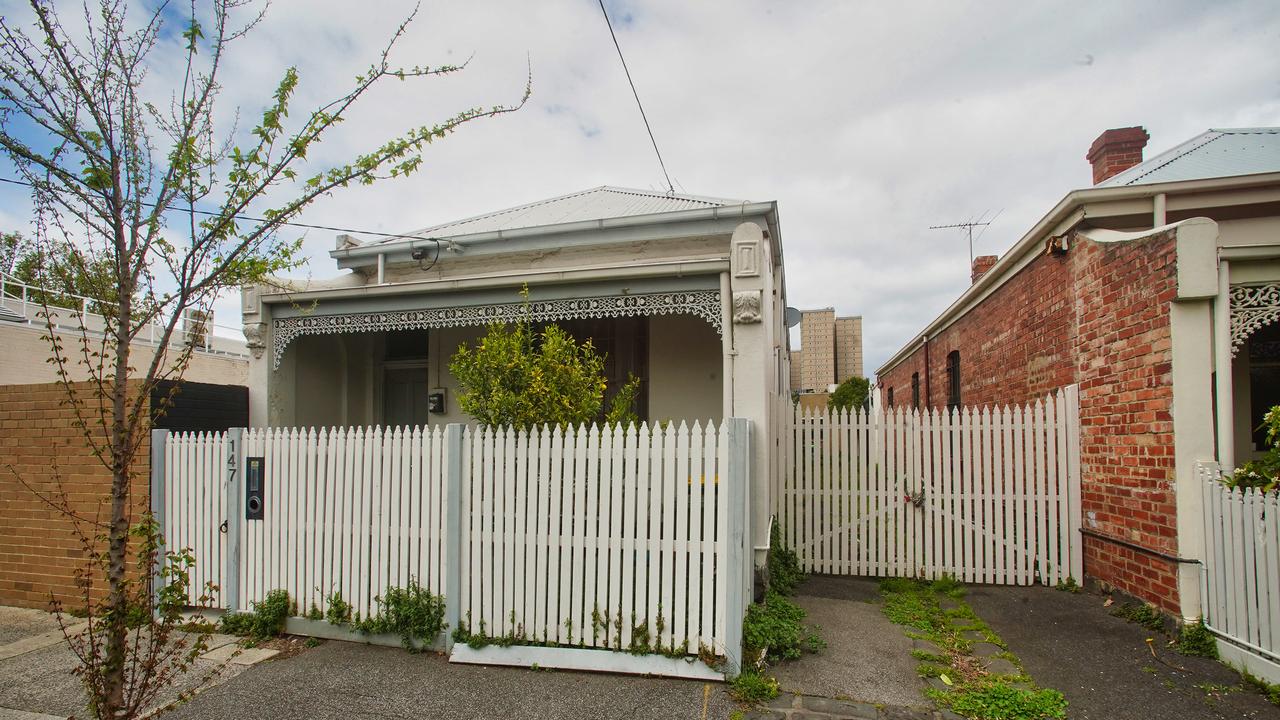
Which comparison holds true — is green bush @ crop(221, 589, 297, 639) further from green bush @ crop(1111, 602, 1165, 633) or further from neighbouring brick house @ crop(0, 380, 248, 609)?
green bush @ crop(1111, 602, 1165, 633)

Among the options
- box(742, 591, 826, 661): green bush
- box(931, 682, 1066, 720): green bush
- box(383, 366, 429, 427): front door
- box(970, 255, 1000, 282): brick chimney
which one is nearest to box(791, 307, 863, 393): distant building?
box(970, 255, 1000, 282): brick chimney

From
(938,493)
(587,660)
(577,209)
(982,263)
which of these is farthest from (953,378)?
(587,660)

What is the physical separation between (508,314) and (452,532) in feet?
8.31

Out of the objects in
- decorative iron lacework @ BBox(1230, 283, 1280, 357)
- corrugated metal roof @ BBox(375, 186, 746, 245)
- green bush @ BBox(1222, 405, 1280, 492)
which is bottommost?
green bush @ BBox(1222, 405, 1280, 492)

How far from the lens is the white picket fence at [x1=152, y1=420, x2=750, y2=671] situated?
13.5 ft

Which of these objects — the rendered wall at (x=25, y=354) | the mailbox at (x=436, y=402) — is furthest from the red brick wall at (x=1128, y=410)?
the rendered wall at (x=25, y=354)

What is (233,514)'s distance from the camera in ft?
16.8

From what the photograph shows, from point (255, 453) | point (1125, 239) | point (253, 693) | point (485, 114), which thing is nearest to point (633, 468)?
point (485, 114)

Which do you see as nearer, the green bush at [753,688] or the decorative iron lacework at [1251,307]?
the green bush at [753,688]

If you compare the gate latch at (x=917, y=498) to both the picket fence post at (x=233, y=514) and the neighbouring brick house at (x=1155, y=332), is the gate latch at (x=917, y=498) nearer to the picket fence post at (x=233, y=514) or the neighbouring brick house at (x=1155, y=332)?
the neighbouring brick house at (x=1155, y=332)

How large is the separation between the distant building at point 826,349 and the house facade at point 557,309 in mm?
21036

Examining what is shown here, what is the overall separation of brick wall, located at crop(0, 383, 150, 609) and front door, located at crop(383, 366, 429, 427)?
131 inches

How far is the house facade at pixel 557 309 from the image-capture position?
18.8 feet

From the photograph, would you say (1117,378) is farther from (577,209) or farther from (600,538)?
(577,209)
